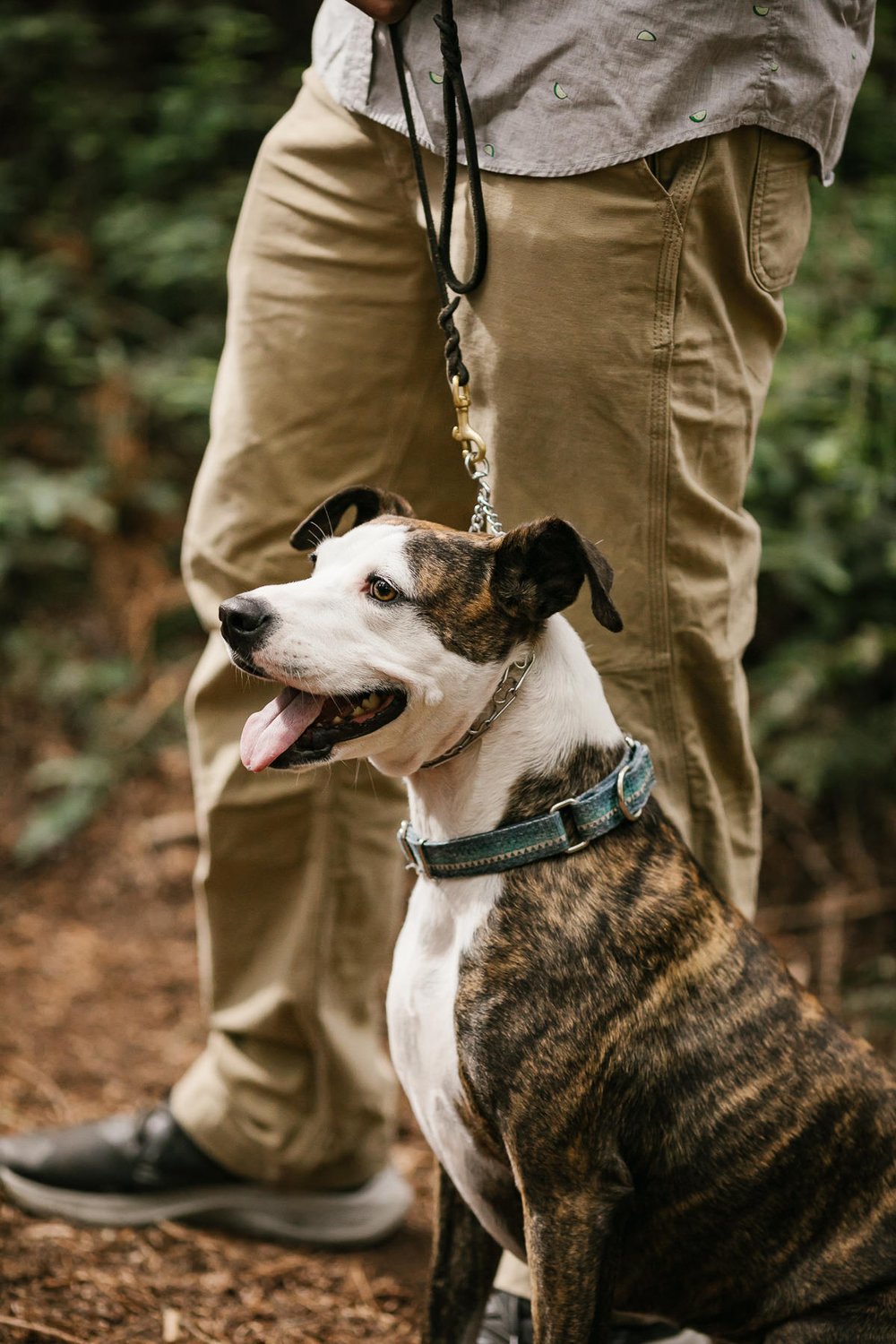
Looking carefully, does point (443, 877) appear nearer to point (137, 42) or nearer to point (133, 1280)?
point (133, 1280)

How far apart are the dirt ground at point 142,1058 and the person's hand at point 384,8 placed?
8.59 feet

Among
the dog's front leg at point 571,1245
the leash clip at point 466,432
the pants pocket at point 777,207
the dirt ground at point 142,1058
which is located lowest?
the dirt ground at point 142,1058

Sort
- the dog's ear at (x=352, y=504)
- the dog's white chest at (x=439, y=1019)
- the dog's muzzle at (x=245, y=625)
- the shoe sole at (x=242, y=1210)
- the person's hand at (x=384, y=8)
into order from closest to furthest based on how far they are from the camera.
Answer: the dog's muzzle at (x=245, y=625)
the dog's white chest at (x=439, y=1019)
the person's hand at (x=384, y=8)
the dog's ear at (x=352, y=504)
the shoe sole at (x=242, y=1210)

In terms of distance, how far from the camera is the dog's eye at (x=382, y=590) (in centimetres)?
218

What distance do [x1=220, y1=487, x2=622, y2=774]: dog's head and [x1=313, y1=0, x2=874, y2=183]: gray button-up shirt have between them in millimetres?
684

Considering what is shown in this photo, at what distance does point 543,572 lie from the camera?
218 centimetres

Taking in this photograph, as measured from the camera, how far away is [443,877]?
2.23m

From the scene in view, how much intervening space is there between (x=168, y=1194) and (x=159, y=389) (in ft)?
11.7

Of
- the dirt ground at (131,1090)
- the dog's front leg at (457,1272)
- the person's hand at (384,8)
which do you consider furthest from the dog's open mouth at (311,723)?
the dirt ground at (131,1090)

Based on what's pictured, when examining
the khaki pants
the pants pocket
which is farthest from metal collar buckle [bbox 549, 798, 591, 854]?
the pants pocket

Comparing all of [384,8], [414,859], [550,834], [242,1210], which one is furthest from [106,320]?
[550,834]

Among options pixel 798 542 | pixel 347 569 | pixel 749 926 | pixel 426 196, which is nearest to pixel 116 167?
pixel 798 542

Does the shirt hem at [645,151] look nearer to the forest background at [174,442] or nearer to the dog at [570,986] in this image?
the dog at [570,986]

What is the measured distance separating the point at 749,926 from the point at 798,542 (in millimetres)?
2216
